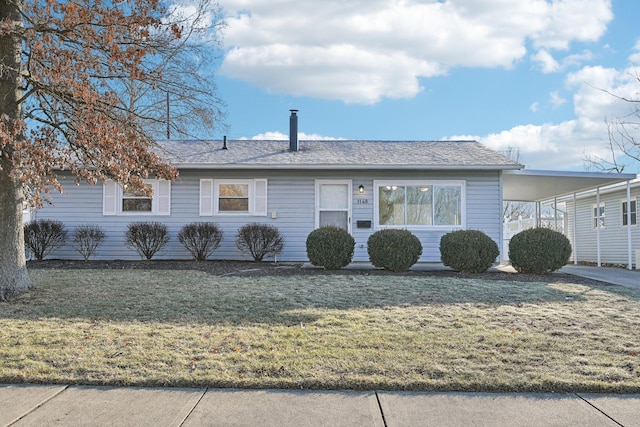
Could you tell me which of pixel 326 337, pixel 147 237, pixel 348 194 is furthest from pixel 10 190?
pixel 348 194

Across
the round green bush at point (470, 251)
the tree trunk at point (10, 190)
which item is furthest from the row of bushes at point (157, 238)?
the tree trunk at point (10, 190)

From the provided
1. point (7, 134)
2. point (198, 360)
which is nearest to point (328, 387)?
point (198, 360)

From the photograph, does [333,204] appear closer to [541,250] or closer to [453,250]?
[453,250]

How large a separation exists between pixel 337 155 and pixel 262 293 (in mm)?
6997

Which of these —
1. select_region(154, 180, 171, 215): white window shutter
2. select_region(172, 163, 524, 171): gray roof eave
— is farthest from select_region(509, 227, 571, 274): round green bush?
select_region(154, 180, 171, 215): white window shutter

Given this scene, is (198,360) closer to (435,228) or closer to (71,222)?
(435,228)

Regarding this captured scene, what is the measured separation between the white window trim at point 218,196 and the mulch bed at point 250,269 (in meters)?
1.43

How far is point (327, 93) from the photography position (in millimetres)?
15773

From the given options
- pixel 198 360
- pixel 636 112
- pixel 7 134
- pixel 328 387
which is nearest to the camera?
pixel 328 387

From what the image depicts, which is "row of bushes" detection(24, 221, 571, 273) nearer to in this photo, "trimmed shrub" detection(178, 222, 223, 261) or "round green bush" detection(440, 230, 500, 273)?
"round green bush" detection(440, 230, 500, 273)

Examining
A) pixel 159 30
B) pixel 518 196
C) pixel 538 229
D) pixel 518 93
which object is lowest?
pixel 538 229

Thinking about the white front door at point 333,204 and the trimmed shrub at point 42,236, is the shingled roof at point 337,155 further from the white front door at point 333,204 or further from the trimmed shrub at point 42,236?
the trimmed shrub at point 42,236

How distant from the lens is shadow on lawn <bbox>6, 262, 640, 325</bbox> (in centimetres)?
655

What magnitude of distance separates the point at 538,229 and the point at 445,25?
525 centimetres
